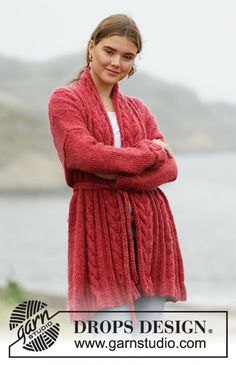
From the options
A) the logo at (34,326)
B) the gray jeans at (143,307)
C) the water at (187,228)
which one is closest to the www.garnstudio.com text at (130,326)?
the gray jeans at (143,307)

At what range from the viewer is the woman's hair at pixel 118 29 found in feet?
7.50

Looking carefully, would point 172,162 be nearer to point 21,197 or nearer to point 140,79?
point 140,79

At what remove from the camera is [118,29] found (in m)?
2.29

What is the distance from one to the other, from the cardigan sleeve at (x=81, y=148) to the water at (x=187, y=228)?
3.64 metres

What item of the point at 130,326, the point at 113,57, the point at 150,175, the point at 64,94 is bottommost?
the point at 130,326

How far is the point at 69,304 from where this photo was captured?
2369 mm

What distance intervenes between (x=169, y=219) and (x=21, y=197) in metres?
5.92

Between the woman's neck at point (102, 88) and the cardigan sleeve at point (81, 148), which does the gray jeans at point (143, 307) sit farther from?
the woman's neck at point (102, 88)

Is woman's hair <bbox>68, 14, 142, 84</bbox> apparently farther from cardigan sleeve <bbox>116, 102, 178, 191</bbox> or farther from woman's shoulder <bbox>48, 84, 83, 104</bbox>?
cardigan sleeve <bbox>116, 102, 178, 191</bbox>

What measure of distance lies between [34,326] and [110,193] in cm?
63

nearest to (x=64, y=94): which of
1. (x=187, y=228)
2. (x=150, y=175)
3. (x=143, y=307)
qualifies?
(x=150, y=175)

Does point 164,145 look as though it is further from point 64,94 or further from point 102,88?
point 64,94

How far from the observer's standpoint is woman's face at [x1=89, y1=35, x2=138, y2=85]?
2291 mm

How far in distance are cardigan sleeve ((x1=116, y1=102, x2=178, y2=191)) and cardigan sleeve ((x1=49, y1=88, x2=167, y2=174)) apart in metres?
0.03
